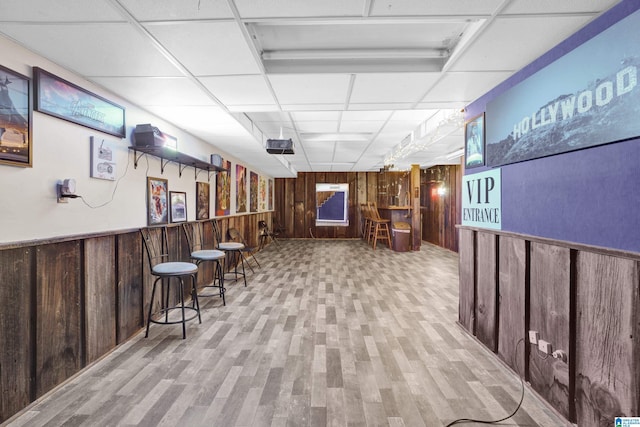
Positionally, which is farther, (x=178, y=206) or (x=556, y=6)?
(x=178, y=206)

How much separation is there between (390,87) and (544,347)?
8.40 ft

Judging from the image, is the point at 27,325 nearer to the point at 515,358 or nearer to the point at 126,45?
the point at 126,45

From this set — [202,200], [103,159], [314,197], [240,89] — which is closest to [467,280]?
[240,89]

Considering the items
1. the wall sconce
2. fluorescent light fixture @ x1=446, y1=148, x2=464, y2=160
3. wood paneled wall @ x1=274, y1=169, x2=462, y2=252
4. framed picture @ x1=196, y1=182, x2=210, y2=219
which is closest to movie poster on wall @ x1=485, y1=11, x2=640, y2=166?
the wall sconce

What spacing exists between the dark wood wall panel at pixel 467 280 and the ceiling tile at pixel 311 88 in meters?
2.10

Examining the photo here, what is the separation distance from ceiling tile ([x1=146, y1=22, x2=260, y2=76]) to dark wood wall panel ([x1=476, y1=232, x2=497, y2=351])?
2.73m

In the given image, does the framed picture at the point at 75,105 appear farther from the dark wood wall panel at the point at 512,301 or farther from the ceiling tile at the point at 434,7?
the dark wood wall panel at the point at 512,301

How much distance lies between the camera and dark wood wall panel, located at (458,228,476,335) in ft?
10.0

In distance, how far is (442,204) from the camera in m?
9.91

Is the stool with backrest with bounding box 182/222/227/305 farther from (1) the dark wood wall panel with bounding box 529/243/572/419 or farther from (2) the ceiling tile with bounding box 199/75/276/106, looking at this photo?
(1) the dark wood wall panel with bounding box 529/243/572/419

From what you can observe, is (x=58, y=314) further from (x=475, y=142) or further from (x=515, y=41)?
(x=475, y=142)

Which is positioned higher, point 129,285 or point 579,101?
point 579,101

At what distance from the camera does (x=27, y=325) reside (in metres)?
1.99

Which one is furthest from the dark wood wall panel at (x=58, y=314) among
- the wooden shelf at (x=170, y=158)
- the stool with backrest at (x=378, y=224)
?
the stool with backrest at (x=378, y=224)
